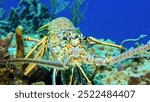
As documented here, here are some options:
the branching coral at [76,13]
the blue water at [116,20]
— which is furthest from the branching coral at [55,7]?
the blue water at [116,20]

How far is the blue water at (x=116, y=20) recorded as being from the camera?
27269mm

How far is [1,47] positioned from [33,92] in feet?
2.15

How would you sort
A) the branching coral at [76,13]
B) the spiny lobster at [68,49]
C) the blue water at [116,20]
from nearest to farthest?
the spiny lobster at [68,49] < the branching coral at [76,13] < the blue water at [116,20]

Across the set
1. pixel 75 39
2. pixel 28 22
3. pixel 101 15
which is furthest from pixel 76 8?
pixel 101 15

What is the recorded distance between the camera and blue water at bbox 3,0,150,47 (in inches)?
1074

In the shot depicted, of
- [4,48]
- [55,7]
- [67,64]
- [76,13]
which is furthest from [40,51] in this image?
[55,7]

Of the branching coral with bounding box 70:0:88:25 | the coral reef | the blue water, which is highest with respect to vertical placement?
the blue water

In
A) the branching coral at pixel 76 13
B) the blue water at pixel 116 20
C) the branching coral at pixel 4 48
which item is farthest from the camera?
the blue water at pixel 116 20

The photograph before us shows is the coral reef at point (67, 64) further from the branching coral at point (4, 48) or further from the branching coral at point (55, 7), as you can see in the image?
the branching coral at point (55, 7)

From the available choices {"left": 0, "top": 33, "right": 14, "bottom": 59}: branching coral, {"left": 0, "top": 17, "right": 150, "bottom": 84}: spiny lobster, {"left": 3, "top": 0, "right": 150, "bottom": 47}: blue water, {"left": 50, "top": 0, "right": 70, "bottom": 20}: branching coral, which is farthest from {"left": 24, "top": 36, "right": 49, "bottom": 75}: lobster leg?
{"left": 3, "top": 0, "right": 150, "bottom": 47}: blue water

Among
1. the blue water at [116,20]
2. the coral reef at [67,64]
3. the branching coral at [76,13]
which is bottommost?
the coral reef at [67,64]

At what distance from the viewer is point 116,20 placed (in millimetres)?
35938

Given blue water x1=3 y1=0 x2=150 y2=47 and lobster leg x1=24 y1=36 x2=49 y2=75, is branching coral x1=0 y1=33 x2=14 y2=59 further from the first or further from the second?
blue water x1=3 y1=0 x2=150 y2=47

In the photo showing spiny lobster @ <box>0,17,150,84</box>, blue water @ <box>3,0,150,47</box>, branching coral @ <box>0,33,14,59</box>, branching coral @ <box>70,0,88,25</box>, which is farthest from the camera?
blue water @ <box>3,0,150,47</box>
